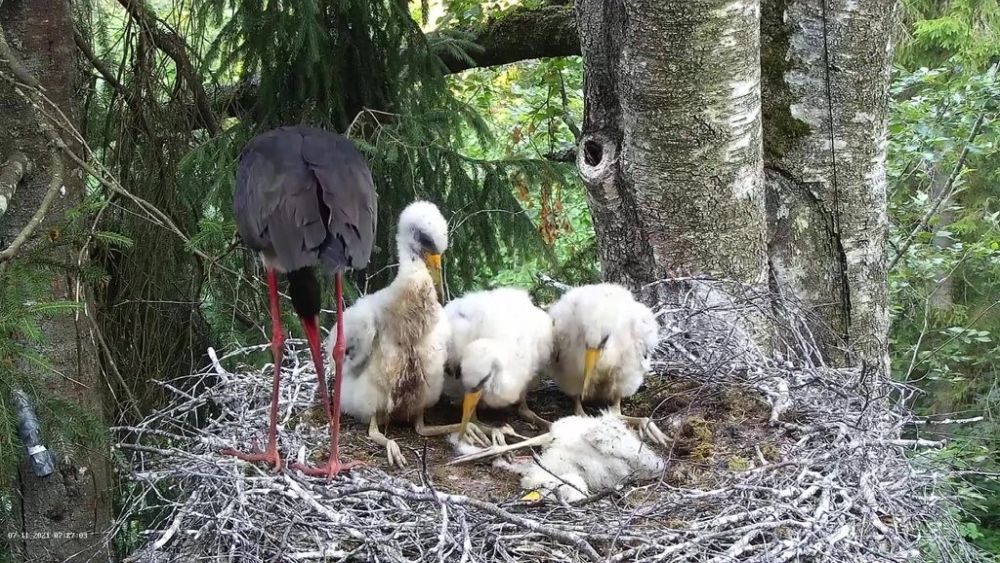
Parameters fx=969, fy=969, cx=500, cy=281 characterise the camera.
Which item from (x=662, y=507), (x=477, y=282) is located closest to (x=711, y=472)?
(x=662, y=507)

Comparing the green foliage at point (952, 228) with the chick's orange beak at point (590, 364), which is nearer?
the chick's orange beak at point (590, 364)

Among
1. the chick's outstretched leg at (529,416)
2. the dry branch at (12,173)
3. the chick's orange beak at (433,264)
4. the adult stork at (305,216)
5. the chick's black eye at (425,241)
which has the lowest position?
the chick's outstretched leg at (529,416)

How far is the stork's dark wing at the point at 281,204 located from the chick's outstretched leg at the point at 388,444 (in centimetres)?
83

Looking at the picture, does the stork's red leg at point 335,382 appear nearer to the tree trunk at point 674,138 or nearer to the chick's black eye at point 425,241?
the chick's black eye at point 425,241

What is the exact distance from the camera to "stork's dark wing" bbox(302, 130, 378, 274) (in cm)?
260

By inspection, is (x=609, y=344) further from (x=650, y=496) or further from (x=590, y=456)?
(x=650, y=496)

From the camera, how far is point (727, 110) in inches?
139

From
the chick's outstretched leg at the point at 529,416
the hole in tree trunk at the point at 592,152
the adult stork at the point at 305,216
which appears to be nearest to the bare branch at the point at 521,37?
the hole in tree trunk at the point at 592,152

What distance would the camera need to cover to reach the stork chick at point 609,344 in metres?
3.38

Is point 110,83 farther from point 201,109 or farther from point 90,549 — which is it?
point 90,549

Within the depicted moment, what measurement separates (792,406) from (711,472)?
1.47ft

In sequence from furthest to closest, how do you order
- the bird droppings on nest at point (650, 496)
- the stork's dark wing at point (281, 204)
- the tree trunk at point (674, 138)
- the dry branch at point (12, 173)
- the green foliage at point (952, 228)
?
the green foliage at point (952, 228), the tree trunk at point (674, 138), the dry branch at point (12, 173), the stork's dark wing at point (281, 204), the bird droppings on nest at point (650, 496)

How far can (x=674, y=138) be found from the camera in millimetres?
3553

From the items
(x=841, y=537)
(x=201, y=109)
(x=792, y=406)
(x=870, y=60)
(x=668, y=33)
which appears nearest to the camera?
(x=841, y=537)
